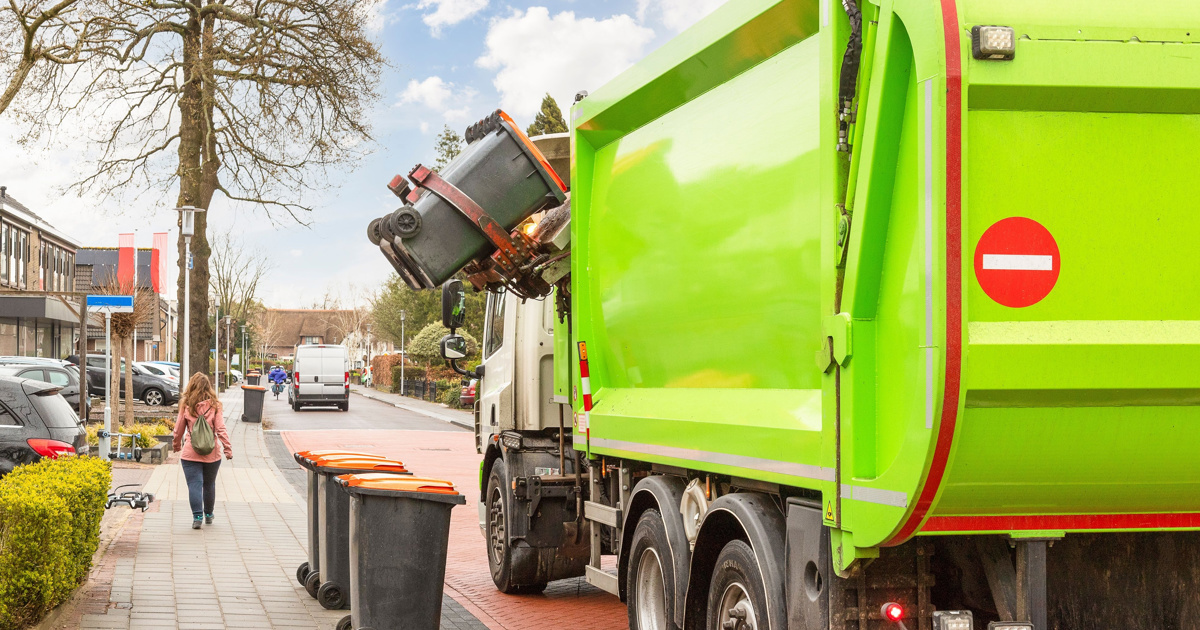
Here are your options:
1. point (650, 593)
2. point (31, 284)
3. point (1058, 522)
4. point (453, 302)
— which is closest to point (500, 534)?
point (453, 302)

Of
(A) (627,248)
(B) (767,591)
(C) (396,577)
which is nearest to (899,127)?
(B) (767,591)

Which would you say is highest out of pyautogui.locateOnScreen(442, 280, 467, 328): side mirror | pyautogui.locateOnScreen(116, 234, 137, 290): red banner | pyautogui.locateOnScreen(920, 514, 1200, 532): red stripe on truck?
pyautogui.locateOnScreen(116, 234, 137, 290): red banner

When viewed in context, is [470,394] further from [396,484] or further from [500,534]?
[396,484]

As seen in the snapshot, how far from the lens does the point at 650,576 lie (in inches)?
223

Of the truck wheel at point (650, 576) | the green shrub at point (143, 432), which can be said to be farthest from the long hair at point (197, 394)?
the green shrub at point (143, 432)

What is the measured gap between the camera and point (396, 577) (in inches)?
245

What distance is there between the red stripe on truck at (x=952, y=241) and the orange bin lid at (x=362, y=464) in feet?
16.6

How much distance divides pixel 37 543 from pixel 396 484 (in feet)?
6.82

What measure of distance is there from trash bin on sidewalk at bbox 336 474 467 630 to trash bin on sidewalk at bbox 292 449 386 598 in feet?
5.83

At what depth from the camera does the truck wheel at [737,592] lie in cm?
415

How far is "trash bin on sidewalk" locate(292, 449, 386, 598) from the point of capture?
8.09m

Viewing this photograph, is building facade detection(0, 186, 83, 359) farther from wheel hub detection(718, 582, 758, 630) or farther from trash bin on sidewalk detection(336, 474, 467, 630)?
wheel hub detection(718, 582, 758, 630)

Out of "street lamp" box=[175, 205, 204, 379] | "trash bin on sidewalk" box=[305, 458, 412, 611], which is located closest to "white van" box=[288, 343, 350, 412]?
"street lamp" box=[175, 205, 204, 379]

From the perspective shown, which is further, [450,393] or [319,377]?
[450,393]
